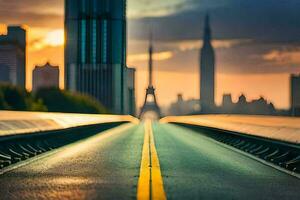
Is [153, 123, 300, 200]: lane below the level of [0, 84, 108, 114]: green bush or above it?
above

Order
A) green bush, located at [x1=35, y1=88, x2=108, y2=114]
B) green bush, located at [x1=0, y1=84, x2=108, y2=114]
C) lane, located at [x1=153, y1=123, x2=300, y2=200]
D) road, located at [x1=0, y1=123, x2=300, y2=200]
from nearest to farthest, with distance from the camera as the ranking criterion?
road, located at [x1=0, y1=123, x2=300, y2=200] → lane, located at [x1=153, y1=123, x2=300, y2=200] → green bush, located at [x1=0, y1=84, x2=108, y2=114] → green bush, located at [x1=35, y1=88, x2=108, y2=114]

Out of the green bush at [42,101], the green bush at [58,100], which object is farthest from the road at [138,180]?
the green bush at [58,100]

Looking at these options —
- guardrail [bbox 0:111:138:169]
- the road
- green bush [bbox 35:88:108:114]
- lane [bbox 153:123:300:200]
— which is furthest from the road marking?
green bush [bbox 35:88:108:114]

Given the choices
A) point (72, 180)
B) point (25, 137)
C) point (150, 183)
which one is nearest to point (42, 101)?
point (25, 137)

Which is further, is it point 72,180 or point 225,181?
point 225,181

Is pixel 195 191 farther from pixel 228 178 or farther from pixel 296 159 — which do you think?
pixel 296 159

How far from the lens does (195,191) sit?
10.1 metres

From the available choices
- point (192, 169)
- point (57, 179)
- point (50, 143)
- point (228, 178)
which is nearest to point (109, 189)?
point (57, 179)

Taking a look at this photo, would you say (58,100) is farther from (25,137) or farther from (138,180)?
(138,180)

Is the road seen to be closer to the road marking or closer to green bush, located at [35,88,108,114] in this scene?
the road marking

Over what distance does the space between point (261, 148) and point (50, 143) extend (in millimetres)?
7434

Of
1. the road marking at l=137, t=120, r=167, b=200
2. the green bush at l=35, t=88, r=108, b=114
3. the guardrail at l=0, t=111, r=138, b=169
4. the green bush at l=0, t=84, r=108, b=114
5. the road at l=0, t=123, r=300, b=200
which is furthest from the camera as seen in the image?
the green bush at l=35, t=88, r=108, b=114

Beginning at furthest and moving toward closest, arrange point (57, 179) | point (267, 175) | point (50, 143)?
point (50, 143) < point (267, 175) < point (57, 179)

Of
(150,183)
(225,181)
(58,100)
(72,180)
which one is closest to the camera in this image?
(150,183)
